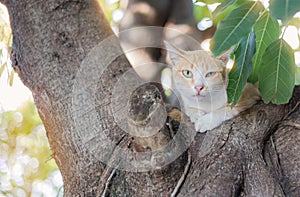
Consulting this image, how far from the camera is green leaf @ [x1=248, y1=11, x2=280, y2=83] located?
111 centimetres

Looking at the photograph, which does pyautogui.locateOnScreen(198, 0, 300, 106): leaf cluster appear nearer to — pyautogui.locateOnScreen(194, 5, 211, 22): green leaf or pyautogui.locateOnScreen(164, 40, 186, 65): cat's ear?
pyautogui.locateOnScreen(164, 40, 186, 65): cat's ear

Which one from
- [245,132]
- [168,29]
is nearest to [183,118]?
[245,132]

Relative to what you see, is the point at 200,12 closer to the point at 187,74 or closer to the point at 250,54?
the point at 187,74

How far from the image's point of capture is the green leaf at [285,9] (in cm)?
75

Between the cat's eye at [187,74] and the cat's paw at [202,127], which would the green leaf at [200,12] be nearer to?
the cat's eye at [187,74]

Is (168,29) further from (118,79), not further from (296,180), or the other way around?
(296,180)

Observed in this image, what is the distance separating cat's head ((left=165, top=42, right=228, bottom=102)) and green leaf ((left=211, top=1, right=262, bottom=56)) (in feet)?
1.14

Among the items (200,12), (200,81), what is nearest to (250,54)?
(200,81)

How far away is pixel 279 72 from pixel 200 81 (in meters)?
0.37

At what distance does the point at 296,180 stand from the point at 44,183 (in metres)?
1.36

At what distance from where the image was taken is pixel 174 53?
1398 mm

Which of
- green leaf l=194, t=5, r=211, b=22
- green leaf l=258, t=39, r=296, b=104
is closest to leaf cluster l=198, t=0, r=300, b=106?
green leaf l=258, t=39, r=296, b=104

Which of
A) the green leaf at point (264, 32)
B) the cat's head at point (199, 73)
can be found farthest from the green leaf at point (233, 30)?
the cat's head at point (199, 73)

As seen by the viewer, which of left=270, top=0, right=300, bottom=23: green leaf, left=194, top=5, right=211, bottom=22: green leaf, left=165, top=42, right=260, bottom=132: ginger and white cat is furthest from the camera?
left=194, top=5, right=211, bottom=22: green leaf
